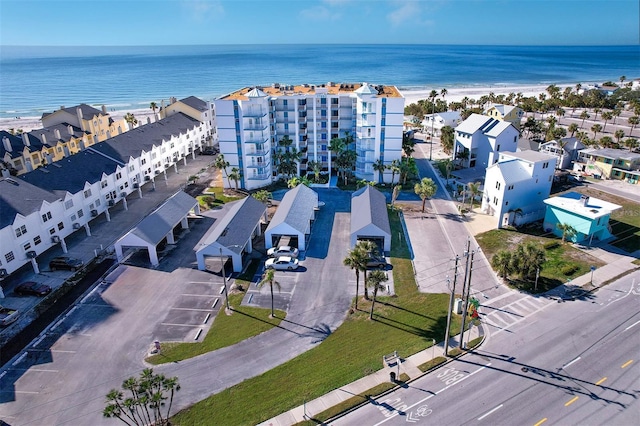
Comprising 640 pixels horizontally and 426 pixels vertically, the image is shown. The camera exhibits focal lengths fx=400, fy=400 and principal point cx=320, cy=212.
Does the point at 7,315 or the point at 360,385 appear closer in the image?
the point at 360,385

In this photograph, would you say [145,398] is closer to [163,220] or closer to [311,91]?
[163,220]

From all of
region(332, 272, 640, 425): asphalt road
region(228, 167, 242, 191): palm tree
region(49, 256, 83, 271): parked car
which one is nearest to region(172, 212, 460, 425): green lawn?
region(332, 272, 640, 425): asphalt road

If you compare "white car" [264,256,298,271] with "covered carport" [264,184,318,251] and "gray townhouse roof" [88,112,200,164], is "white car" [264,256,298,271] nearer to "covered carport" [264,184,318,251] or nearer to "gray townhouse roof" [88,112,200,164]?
"covered carport" [264,184,318,251]

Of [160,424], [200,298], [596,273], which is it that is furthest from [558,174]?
[160,424]

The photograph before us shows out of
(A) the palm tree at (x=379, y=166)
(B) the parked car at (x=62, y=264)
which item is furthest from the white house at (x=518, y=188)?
(B) the parked car at (x=62, y=264)

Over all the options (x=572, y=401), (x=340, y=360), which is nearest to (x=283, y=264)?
(x=340, y=360)

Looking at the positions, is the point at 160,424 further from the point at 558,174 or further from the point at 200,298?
the point at 558,174
